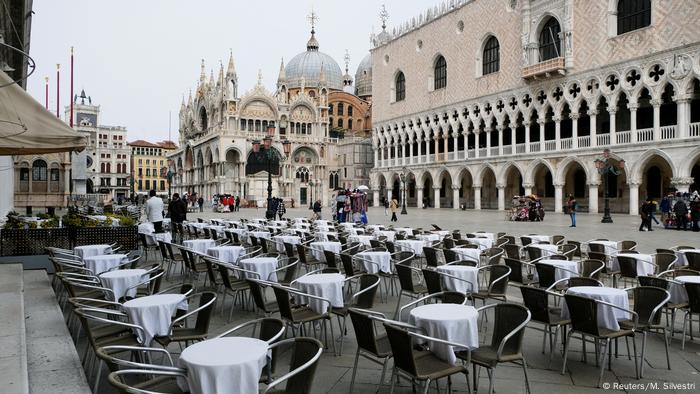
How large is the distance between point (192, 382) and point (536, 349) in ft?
14.0

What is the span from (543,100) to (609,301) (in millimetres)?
32882

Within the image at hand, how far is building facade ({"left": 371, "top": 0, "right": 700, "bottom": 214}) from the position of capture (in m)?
27.5

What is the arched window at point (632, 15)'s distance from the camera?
28.9m

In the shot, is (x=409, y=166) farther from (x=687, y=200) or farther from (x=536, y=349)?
(x=536, y=349)

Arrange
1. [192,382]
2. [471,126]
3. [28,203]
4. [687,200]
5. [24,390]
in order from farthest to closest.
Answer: [471,126], [28,203], [687,200], [24,390], [192,382]

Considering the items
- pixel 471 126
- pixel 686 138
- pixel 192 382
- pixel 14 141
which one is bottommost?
pixel 192 382

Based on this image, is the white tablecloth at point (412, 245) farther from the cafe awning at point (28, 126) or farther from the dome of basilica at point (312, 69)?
the dome of basilica at point (312, 69)

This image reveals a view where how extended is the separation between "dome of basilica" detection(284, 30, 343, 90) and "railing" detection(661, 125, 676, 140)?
54.3m

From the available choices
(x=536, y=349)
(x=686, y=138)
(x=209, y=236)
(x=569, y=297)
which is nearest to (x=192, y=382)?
(x=569, y=297)

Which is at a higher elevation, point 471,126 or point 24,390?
point 471,126

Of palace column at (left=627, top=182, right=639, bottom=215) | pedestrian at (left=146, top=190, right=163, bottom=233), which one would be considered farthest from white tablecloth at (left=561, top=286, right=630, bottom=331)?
palace column at (left=627, top=182, right=639, bottom=215)

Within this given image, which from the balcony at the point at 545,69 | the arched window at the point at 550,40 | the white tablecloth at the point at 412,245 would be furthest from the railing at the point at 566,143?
the white tablecloth at the point at 412,245

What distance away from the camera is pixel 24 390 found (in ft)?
12.6

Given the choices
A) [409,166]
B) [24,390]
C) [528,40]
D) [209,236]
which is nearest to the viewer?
[24,390]
